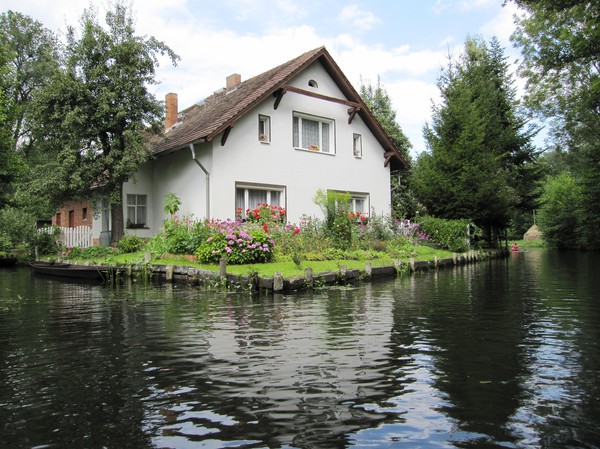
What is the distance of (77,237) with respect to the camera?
76.1ft

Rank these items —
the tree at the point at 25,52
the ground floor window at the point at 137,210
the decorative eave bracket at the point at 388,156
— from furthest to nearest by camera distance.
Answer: the tree at the point at 25,52 → the decorative eave bracket at the point at 388,156 → the ground floor window at the point at 137,210

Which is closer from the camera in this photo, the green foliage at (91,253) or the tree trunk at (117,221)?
the green foliage at (91,253)

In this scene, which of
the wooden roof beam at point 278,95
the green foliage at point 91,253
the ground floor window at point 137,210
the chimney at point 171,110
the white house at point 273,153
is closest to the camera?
the white house at point 273,153

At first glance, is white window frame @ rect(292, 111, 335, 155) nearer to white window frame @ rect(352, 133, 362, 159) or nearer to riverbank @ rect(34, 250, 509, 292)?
white window frame @ rect(352, 133, 362, 159)

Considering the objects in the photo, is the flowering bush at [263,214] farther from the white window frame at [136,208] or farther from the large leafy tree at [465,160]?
the large leafy tree at [465,160]

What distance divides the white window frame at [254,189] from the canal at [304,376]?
1093cm

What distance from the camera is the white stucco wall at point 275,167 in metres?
19.0

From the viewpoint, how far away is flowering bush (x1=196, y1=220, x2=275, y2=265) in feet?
46.1

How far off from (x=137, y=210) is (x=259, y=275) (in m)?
12.7

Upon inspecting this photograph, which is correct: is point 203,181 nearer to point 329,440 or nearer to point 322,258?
point 322,258

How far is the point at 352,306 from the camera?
916 cm

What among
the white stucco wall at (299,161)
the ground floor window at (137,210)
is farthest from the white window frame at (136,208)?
the white stucco wall at (299,161)

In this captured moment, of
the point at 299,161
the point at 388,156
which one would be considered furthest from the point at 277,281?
the point at 388,156

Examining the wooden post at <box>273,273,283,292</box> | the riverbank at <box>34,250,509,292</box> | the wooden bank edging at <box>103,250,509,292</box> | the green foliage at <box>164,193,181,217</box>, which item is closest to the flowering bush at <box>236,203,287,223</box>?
the green foliage at <box>164,193,181,217</box>
